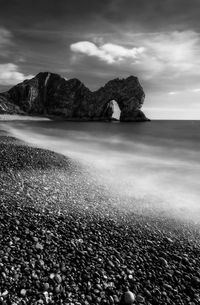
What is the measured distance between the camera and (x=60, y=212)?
12.4 m

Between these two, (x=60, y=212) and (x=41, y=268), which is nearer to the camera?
(x=41, y=268)

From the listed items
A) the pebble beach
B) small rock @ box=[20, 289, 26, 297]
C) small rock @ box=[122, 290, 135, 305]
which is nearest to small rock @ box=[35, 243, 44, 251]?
the pebble beach

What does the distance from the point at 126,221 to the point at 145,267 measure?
12.0ft

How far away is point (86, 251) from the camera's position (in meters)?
9.43

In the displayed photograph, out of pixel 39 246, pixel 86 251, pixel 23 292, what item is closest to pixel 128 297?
pixel 86 251

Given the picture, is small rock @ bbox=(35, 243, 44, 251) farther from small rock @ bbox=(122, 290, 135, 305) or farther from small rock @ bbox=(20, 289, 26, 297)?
small rock @ bbox=(122, 290, 135, 305)

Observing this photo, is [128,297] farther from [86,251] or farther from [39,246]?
[39,246]

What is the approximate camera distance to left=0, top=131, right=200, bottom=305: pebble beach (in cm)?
749

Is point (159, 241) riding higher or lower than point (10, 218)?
lower

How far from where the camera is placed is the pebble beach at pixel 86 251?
7492 millimetres

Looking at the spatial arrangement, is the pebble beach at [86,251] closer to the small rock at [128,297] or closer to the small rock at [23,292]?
the small rock at [23,292]

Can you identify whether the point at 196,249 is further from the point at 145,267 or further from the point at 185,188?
the point at 185,188

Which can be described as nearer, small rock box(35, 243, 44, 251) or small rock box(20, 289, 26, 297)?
small rock box(20, 289, 26, 297)

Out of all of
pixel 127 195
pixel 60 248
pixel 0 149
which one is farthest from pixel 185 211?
pixel 0 149
